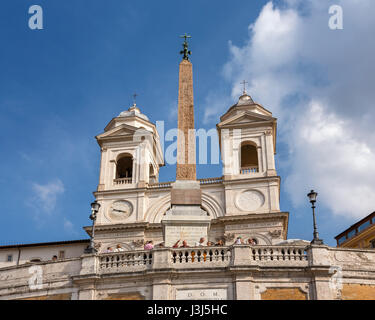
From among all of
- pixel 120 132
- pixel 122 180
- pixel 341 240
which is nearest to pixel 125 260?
pixel 122 180

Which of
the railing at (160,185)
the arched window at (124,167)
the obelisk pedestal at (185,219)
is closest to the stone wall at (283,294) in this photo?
the obelisk pedestal at (185,219)

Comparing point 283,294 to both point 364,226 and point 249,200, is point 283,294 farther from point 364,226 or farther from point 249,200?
point 364,226

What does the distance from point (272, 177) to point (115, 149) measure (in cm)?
1590

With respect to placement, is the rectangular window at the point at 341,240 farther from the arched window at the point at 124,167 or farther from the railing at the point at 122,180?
the arched window at the point at 124,167

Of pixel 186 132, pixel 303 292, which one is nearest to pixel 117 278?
pixel 303 292

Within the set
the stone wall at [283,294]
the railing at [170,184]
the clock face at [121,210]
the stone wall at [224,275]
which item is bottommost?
the stone wall at [283,294]

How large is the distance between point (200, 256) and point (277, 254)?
281 cm

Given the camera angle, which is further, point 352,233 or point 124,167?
point 124,167

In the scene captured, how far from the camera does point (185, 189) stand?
2625cm

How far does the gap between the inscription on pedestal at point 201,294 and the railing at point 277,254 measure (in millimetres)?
1765

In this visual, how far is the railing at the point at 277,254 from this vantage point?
64.7ft

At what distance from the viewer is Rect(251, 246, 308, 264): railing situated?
19734 millimetres

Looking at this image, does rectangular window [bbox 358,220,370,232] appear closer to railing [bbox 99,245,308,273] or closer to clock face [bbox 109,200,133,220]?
clock face [bbox 109,200,133,220]

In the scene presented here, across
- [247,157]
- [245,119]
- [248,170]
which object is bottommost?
[248,170]
